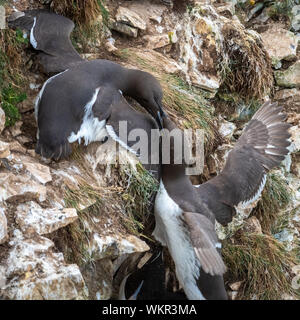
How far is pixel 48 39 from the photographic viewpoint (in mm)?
4863

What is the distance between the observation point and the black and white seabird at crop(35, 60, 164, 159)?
13.8 feet

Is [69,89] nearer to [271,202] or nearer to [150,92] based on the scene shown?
[150,92]

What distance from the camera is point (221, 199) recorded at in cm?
493

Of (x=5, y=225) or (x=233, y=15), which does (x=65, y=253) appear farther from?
(x=233, y=15)

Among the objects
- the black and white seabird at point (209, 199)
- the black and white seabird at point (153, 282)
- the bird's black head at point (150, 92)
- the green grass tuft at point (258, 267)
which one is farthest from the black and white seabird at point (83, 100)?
the green grass tuft at point (258, 267)

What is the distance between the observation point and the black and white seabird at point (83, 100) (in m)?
4.21

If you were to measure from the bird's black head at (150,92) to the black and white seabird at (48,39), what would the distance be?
54 centimetres

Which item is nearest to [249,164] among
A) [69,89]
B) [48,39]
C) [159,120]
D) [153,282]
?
[159,120]

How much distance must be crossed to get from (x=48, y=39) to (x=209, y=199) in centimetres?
202

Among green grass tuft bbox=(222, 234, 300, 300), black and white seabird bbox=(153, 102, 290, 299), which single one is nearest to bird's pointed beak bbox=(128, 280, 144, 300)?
black and white seabird bbox=(153, 102, 290, 299)

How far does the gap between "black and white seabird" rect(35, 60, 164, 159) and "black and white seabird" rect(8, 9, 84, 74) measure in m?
0.22
